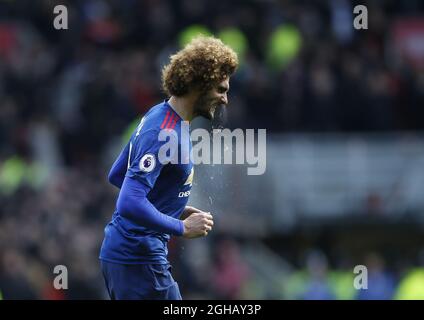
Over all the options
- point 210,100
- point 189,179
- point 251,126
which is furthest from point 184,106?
point 251,126

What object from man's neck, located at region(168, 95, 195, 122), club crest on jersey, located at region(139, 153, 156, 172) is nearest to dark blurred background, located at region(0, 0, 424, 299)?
man's neck, located at region(168, 95, 195, 122)

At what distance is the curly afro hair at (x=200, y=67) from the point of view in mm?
7363

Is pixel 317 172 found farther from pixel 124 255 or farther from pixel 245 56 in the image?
pixel 124 255

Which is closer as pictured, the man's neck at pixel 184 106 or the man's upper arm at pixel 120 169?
the man's neck at pixel 184 106

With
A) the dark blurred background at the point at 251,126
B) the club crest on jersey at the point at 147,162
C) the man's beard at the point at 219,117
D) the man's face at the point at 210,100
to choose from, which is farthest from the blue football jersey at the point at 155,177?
the dark blurred background at the point at 251,126

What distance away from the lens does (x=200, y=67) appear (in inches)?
290

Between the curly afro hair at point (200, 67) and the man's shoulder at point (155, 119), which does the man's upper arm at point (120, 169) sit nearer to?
the man's shoulder at point (155, 119)

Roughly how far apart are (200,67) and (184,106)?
0.83 feet

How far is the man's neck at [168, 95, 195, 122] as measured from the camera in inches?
290

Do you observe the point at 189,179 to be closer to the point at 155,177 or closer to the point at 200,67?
the point at 155,177

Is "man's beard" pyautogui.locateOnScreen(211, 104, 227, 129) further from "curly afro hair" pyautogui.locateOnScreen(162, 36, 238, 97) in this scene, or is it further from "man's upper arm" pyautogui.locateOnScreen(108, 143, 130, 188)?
"man's upper arm" pyautogui.locateOnScreen(108, 143, 130, 188)

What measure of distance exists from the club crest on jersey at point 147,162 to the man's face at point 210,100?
522 millimetres

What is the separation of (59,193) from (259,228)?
2.59 m

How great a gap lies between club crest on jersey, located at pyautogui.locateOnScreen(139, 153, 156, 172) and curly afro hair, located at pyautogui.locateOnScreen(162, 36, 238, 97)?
543 mm
